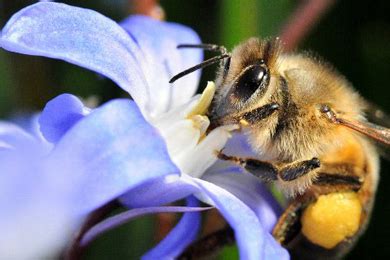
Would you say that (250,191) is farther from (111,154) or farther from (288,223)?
(111,154)

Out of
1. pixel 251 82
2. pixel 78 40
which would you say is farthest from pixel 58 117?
pixel 251 82

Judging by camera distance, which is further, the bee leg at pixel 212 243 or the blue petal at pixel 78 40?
the bee leg at pixel 212 243

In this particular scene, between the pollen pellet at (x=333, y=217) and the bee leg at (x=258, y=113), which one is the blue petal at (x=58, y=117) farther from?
the pollen pellet at (x=333, y=217)

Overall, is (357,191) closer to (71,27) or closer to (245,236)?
(245,236)

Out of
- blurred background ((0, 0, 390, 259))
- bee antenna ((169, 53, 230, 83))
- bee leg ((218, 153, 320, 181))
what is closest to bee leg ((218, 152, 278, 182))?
bee leg ((218, 153, 320, 181))

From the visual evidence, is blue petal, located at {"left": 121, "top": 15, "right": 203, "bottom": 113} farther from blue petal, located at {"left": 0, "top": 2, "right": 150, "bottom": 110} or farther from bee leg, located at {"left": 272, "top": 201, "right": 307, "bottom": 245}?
bee leg, located at {"left": 272, "top": 201, "right": 307, "bottom": 245}

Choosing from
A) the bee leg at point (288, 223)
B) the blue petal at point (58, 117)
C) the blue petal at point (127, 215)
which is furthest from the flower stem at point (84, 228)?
the bee leg at point (288, 223)

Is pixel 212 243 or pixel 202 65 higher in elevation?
pixel 202 65
